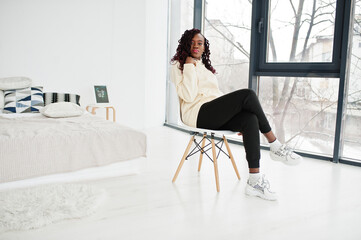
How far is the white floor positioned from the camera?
1678 mm

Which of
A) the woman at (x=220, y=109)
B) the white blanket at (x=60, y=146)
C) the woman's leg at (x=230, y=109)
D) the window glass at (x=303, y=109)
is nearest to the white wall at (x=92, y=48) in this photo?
the white blanket at (x=60, y=146)

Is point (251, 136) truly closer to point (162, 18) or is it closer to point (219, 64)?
point (219, 64)

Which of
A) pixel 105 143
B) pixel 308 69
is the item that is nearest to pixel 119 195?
pixel 105 143

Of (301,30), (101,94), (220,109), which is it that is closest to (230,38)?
(301,30)

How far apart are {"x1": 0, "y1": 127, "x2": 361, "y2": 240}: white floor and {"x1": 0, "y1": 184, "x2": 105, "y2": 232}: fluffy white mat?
0.19ft

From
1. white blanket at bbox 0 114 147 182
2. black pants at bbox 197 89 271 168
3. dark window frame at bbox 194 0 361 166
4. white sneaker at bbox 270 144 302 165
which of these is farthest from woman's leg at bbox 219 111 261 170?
dark window frame at bbox 194 0 361 166

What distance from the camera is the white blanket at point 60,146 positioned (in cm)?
212

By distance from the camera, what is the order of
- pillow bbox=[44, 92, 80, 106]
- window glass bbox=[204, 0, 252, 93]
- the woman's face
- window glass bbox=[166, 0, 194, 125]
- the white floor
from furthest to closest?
1. window glass bbox=[166, 0, 194, 125]
2. window glass bbox=[204, 0, 252, 93]
3. pillow bbox=[44, 92, 80, 106]
4. the woman's face
5. the white floor

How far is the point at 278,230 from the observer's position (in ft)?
5.64

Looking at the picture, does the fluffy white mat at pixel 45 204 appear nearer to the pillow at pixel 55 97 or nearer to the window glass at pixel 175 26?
the pillow at pixel 55 97

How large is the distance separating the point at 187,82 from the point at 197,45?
1.16 ft

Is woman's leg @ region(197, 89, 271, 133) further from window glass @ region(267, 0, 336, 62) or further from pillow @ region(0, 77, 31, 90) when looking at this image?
pillow @ region(0, 77, 31, 90)

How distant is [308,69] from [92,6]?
279 cm

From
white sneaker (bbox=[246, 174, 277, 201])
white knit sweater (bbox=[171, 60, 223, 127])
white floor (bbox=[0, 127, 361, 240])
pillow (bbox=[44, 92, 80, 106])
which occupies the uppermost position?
white knit sweater (bbox=[171, 60, 223, 127])
